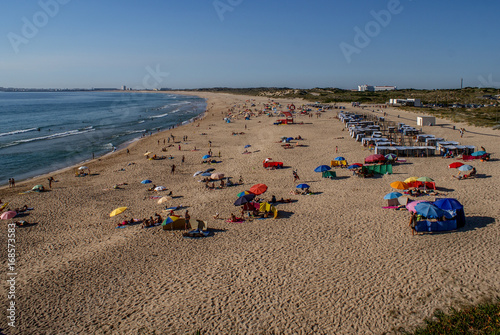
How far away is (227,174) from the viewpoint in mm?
22766

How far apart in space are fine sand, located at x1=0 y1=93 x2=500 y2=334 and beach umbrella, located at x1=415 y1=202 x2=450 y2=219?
0.83m

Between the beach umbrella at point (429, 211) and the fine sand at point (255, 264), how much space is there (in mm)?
834

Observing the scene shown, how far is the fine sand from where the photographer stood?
886 centimetres

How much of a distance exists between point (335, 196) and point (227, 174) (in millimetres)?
8189

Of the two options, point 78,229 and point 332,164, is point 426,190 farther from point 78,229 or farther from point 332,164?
point 78,229

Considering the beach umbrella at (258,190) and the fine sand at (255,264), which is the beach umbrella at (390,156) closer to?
the fine sand at (255,264)

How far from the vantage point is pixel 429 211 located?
12.3 meters

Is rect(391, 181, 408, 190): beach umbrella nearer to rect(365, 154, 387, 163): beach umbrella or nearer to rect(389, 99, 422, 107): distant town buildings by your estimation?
rect(365, 154, 387, 163): beach umbrella

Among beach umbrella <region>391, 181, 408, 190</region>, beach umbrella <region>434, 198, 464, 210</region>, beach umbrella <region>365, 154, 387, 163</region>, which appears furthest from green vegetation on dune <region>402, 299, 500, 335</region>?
beach umbrella <region>365, 154, 387, 163</region>

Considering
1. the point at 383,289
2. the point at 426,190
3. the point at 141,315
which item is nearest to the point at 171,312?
the point at 141,315

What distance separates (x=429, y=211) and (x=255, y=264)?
682 cm

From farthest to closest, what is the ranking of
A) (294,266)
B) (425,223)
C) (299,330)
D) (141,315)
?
(425,223), (294,266), (141,315), (299,330)

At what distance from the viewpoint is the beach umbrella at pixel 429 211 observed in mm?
12209

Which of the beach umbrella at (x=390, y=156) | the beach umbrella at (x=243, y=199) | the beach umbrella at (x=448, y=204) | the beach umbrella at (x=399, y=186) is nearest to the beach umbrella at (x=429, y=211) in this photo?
the beach umbrella at (x=448, y=204)
